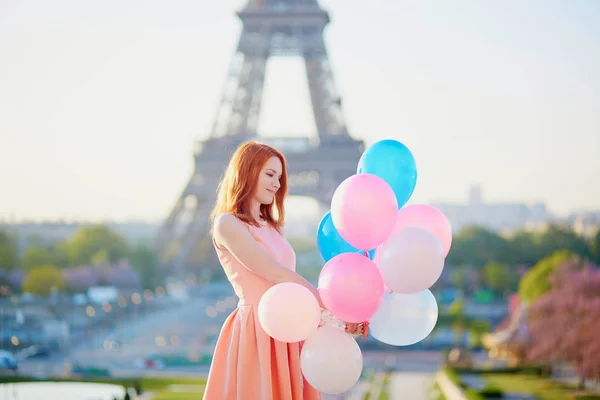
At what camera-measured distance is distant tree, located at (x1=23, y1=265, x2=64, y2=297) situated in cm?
3247

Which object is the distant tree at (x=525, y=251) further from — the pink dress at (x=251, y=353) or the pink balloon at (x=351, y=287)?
the pink dress at (x=251, y=353)

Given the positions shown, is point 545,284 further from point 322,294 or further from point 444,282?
point 322,294

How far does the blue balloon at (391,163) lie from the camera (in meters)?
4.21

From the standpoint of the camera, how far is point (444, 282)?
4147 centimetres

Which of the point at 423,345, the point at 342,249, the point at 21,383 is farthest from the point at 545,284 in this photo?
the point at 342,249

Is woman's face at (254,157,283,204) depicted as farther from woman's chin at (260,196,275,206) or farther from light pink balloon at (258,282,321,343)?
light pink balloon at (258,282,321,343)

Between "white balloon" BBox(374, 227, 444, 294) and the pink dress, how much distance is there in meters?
0.42

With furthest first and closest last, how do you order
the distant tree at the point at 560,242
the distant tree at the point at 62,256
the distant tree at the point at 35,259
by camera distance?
the distant tree at the point at 560,242, the distant tree at the point at 62,256, the distant tree at the point at 35,259

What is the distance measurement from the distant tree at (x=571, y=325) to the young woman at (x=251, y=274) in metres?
15.2

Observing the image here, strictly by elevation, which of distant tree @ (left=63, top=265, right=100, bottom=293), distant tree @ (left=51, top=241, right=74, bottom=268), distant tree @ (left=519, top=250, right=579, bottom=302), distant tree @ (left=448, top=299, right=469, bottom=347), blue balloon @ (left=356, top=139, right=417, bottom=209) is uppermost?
distant tree @ (left=51, top=241, right=74, bottom=268)

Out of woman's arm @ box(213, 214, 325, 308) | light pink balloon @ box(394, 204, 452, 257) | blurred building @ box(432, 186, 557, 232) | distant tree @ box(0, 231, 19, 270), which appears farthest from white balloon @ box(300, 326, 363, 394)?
blurred building @ box(432, 186, 557, 232)

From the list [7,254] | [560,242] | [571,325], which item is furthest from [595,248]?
[7,254]

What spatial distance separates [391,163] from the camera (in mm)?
4219

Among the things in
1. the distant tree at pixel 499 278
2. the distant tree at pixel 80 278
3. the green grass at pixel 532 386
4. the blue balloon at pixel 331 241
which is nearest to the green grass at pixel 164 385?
the green grass at pixel 532 386
